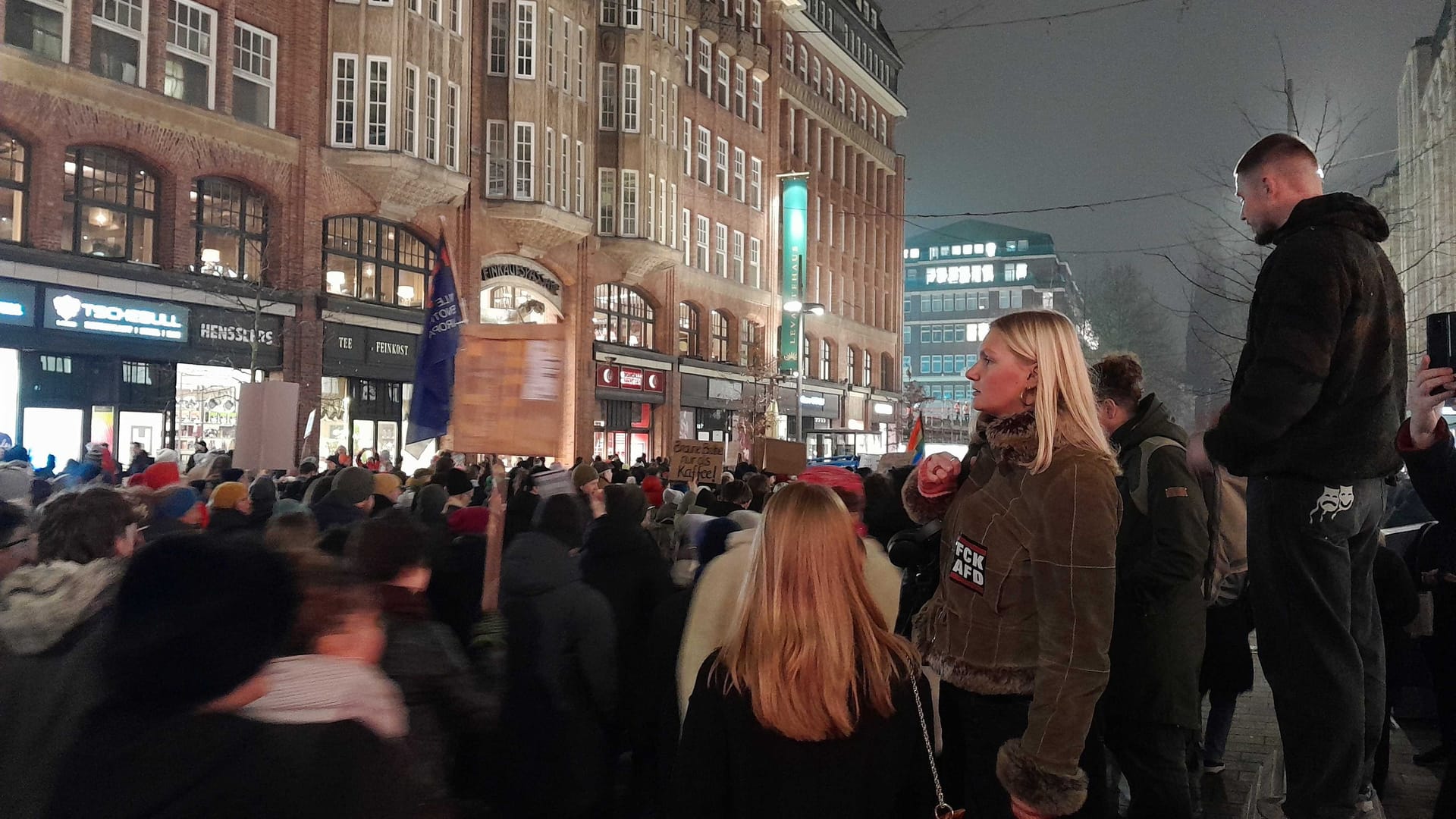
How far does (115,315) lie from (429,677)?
67.4 feet

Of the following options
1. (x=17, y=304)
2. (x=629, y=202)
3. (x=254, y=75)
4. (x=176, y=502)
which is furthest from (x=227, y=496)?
(x=629, y=202)

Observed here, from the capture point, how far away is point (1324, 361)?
9.16 feet

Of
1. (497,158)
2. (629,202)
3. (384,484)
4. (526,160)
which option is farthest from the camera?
(629,202)

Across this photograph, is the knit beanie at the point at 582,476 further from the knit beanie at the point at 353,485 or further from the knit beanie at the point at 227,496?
the knit beanie at the point at 227,496

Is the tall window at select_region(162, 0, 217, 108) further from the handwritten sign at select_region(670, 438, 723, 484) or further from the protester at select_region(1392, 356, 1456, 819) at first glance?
the protester at select_region(1392, 356, 1456, 819)

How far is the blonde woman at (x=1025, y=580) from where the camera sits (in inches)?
100.0

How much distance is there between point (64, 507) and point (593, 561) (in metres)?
2.60

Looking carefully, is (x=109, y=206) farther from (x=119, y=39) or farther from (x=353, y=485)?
(x=353, y=485)

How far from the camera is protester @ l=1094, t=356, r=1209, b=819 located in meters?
4.02

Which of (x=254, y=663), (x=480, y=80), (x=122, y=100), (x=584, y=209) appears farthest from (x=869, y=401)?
(x=254, y=663)

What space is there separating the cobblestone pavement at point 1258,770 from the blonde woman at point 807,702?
3374 mm

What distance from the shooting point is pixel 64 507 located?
14.6 ft

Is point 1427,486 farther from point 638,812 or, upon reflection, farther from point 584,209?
point 584,209

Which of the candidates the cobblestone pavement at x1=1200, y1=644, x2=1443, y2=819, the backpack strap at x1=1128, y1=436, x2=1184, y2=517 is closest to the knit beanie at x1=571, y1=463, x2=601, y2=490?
the cobblestone pavement at x1=1200, y1=644, x2=1443, y2=819
